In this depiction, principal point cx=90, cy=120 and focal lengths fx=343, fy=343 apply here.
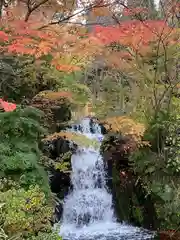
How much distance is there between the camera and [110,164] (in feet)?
32.4

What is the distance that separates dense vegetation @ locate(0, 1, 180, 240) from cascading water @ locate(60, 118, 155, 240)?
0.53 metres

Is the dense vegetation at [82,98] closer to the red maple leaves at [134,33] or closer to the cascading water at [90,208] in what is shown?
the red maple leaves at [134,33]

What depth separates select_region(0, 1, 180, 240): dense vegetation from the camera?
6125 mm

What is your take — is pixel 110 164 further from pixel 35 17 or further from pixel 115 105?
pixel 35 17

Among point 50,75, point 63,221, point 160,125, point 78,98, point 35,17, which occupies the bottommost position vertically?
point 63,221

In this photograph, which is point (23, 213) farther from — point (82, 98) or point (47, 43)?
point (82, 98)

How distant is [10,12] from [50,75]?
203cm

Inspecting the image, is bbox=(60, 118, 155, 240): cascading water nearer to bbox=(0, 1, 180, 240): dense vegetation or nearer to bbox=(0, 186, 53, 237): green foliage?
bbox=(0, 1, 180, 240): dense vegetation

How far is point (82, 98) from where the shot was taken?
8.27 metres

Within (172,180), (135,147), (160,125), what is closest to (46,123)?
(135,147)

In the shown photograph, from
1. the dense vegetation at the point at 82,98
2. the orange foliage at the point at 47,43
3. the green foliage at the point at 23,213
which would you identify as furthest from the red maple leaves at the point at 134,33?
the green foliage at the point at 23,213

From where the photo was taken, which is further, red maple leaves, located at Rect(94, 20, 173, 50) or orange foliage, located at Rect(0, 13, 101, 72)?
red maple leaves, located at Rect(94, 20, 173, 50)

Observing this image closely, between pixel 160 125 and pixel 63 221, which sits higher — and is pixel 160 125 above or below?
above

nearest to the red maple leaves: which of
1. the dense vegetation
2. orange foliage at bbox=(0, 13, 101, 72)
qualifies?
the dense vegetation
